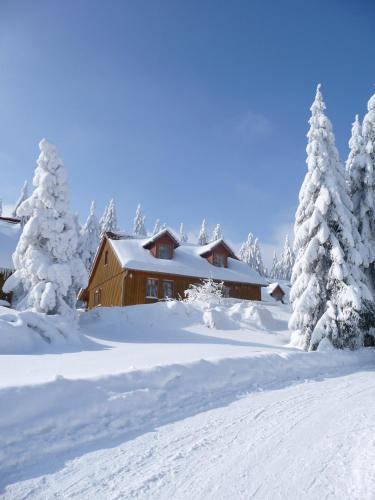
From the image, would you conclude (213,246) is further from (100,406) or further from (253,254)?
(253,254)

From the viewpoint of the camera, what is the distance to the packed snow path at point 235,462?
12.3 ft

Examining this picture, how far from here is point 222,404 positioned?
7031mm

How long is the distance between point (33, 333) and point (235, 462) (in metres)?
11.7

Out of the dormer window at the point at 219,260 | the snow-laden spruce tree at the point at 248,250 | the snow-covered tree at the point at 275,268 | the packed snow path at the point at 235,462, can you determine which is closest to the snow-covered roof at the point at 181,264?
the dormer window at the point at 219,260

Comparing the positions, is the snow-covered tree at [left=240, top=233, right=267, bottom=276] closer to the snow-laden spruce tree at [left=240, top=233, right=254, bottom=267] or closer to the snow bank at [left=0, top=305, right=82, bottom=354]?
the snow-laden spruce tree at [left=240, top=233, right=254, bottom=267]

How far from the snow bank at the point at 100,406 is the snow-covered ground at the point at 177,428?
0.07 feet

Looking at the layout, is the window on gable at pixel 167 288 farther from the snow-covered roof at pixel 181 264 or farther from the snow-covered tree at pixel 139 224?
the snow-covered tree at pixel 139 224

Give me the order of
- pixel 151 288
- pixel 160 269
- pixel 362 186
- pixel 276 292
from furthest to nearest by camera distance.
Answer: pixel 276 292 → pixel 151 288 → pixel 160 269 → pixel 362 186

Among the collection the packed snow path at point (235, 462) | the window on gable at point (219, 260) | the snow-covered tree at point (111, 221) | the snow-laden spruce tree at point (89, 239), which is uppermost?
the snow-covered tree at point (111, 221)

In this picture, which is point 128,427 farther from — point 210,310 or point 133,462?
point 210,310

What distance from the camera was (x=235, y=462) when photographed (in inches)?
175

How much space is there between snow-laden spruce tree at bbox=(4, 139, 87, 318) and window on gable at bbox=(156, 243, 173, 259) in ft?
33.0

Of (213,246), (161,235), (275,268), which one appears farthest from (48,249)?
(275,268)

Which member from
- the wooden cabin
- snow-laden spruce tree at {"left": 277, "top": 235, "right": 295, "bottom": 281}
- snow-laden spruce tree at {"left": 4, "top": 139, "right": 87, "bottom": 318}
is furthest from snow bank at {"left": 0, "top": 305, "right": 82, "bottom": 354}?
snow-laden spruce tree at {"left": 277, "top": 235, "right": 295, "bottom": 281}
